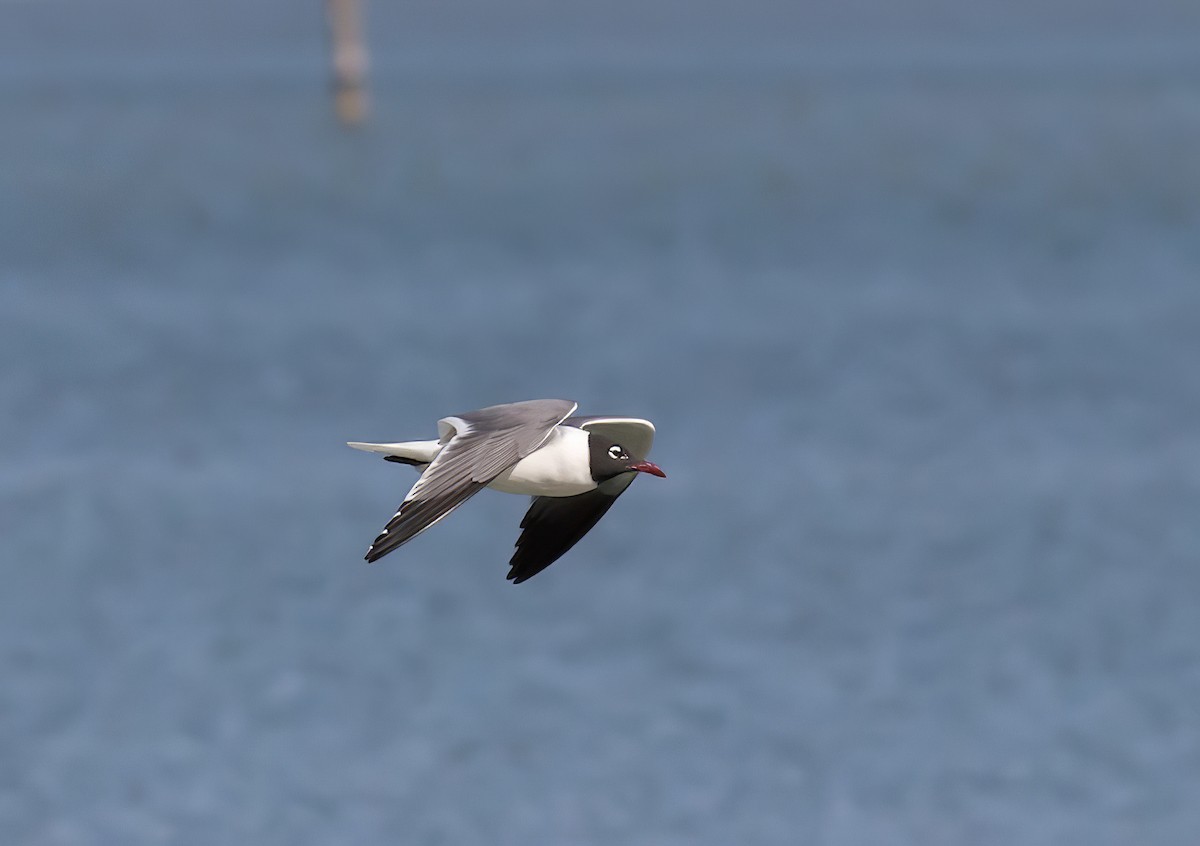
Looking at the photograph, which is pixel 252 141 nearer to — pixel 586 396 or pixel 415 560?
pixel 586 396

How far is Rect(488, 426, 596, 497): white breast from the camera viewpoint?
937cm

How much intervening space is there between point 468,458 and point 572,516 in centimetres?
177

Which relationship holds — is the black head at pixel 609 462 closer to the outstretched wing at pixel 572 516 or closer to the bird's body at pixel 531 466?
the bird's body at pixel 531 466

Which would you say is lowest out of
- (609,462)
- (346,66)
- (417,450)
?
(346,66)

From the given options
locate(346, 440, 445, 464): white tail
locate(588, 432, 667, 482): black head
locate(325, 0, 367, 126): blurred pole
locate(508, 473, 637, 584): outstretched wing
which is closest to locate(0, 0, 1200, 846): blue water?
locate(325, 0, 367, 126): blurred pole

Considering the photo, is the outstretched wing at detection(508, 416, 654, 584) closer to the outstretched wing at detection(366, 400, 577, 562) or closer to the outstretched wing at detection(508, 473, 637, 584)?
the outstretched wing at detection(508, 473, 637, 584)

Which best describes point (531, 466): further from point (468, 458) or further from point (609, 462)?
point (468, 458)

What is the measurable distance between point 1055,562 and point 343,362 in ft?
39.9

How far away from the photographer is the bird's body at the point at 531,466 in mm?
8367

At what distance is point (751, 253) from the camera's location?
36.0m

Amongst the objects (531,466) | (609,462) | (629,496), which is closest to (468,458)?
(531,466)

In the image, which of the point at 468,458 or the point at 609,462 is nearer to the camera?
the point at 468,458

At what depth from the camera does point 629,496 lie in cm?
2528

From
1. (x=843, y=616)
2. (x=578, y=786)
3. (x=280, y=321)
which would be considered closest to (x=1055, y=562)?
(x=843, y=616)
